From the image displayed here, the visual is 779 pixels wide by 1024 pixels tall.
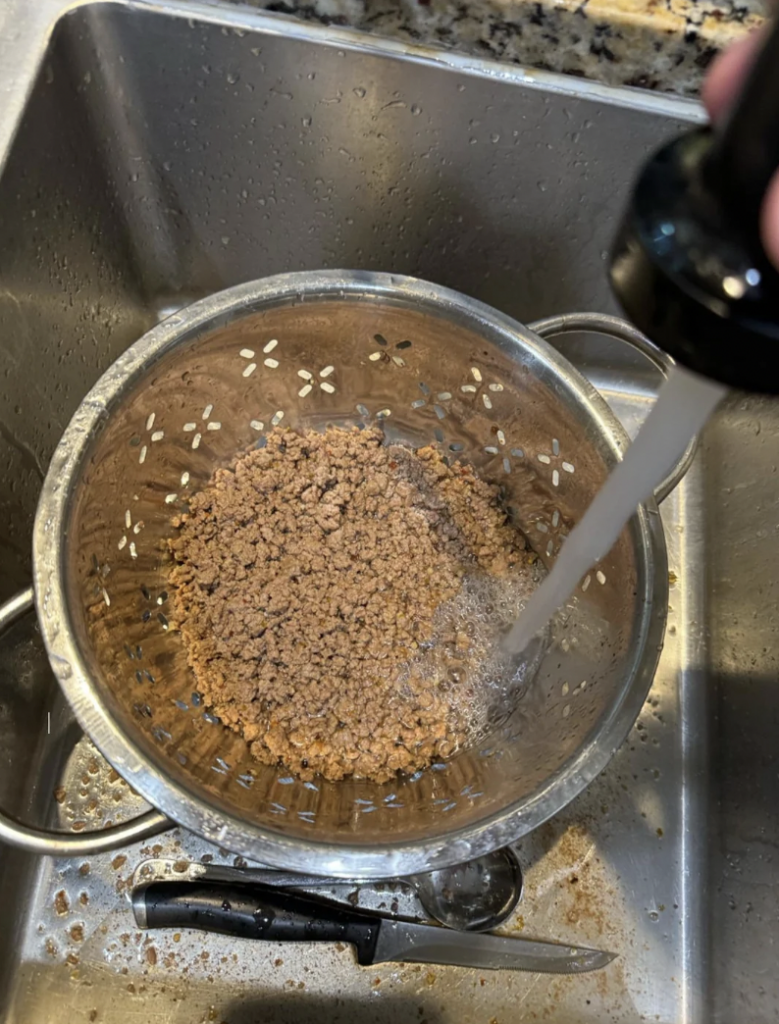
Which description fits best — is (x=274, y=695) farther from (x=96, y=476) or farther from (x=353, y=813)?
(x=96, y=476)

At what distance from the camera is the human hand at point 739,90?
25 cm

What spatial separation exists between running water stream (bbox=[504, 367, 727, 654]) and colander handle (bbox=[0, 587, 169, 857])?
0.32m

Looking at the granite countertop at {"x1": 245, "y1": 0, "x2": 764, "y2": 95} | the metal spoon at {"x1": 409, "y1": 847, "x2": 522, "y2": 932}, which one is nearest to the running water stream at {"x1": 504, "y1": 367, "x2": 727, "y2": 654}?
the metal spoon at {"x1": 409, "y1": 847, "x2": 522, "y2": 932}

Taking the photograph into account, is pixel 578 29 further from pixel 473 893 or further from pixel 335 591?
pixel 473 893

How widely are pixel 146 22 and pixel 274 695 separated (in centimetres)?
60

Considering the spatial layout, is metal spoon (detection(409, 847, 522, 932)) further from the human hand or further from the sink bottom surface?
the human hand

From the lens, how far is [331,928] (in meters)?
0.64

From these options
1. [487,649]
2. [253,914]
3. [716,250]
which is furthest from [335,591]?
[716,250]

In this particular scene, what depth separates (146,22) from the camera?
2.14ft

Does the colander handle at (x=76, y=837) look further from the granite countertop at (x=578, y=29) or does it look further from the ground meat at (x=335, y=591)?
the granite countertop at (x=578, y=29)

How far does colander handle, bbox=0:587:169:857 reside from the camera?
474 mm

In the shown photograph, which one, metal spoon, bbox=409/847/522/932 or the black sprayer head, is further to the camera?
metal spoon, bbox=409/847/522/932

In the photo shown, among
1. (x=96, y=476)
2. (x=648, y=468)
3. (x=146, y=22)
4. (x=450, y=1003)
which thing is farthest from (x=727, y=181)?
(x=450, y=1003)

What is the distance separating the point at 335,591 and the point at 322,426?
0.19 meters
